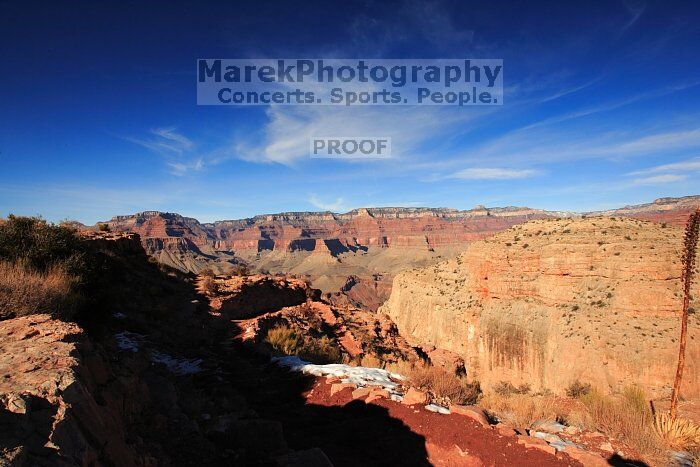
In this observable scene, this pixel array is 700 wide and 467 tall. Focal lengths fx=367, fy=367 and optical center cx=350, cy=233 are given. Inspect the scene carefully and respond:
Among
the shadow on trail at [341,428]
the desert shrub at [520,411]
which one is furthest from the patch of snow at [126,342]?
the desert shrub at [520,411]

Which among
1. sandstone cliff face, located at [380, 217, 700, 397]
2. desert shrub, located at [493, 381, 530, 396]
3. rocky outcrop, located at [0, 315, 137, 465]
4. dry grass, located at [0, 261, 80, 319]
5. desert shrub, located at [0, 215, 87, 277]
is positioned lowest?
desert shrub, located at [493, 381, 530, 396]

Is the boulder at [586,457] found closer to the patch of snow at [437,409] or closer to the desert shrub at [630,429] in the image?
the desert shrub at [630,429]

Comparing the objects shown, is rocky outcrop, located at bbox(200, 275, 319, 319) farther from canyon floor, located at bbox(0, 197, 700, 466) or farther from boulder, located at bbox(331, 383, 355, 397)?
boulder, located at bbox(331, 383, 355, 397)

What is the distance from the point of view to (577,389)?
2128 centimetres

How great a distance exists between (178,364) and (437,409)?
7.08 meters

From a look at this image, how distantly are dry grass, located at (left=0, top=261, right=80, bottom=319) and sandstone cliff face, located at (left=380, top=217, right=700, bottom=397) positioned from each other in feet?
86.7

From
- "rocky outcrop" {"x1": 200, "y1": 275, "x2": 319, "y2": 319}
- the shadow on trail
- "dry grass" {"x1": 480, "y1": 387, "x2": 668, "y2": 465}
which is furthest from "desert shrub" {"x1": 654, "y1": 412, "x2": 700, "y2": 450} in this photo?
"rocky outcrop" {"x1": 200, "y1": 275, "x2": 319, "y2": 319}

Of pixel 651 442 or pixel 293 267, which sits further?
pixel 293 267

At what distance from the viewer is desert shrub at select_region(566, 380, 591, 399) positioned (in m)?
20.9

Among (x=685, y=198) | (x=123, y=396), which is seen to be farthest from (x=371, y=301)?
(x=685, y=198)

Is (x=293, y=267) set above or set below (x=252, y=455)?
below

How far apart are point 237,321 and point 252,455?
14.0m

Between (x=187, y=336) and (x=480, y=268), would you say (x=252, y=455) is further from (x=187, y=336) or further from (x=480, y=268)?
(x=480, y=268)

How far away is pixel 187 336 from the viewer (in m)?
14.1
